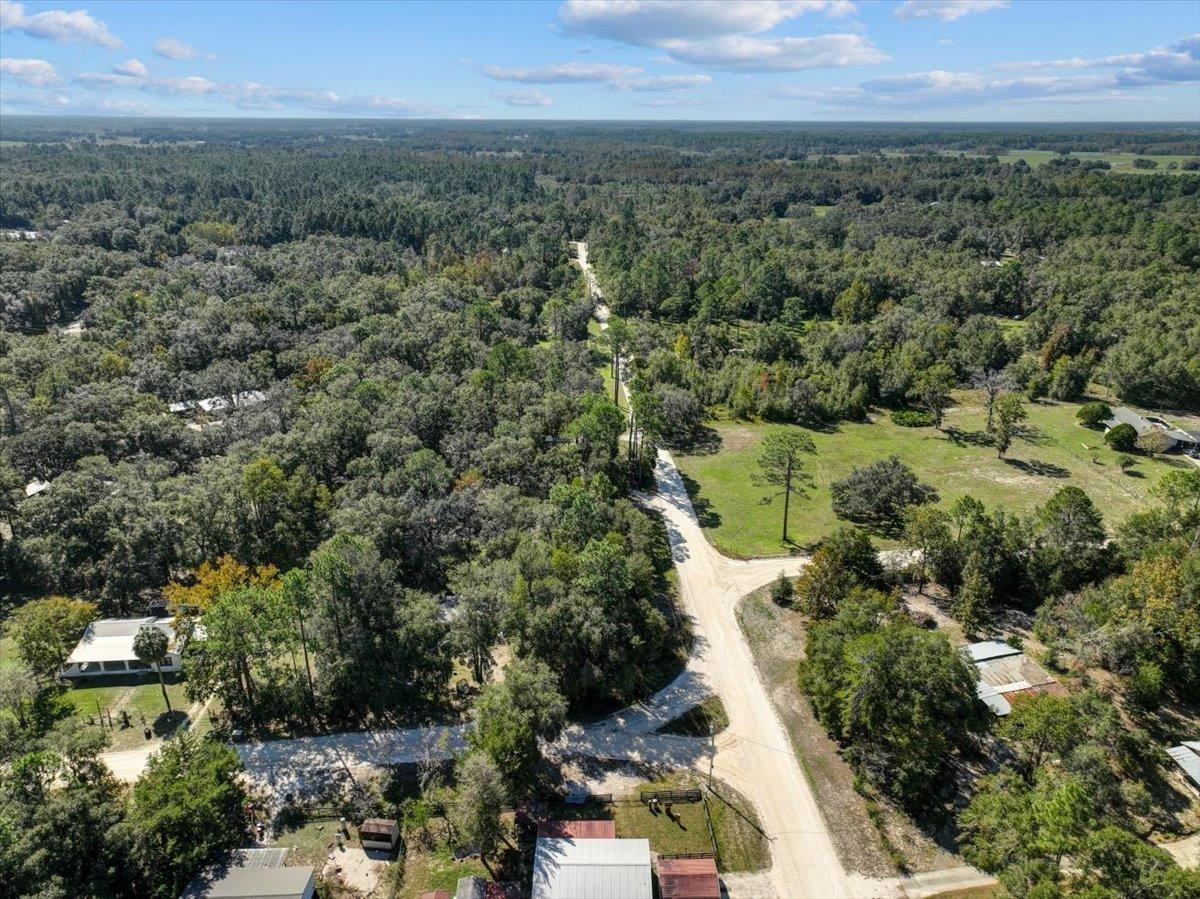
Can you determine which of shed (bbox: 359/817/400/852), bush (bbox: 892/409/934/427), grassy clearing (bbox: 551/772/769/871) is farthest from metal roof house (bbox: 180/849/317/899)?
bush (bbox: 892/409/934/427)

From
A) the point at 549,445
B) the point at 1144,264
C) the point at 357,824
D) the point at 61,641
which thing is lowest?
the point at 357,824

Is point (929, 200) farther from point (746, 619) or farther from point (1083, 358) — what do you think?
point (746, 619)

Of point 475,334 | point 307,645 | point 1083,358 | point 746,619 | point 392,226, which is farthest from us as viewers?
point 392,226

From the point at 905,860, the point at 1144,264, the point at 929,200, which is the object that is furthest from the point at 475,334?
the point at 929,200

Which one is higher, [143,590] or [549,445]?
[549,445]

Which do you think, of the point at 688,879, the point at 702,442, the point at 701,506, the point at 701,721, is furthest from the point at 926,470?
the point at 688,879

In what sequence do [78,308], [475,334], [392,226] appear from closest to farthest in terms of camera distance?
[475,334], [78,308], [392,226]

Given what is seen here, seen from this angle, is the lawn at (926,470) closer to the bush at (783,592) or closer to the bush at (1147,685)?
the bush at (783,592)
